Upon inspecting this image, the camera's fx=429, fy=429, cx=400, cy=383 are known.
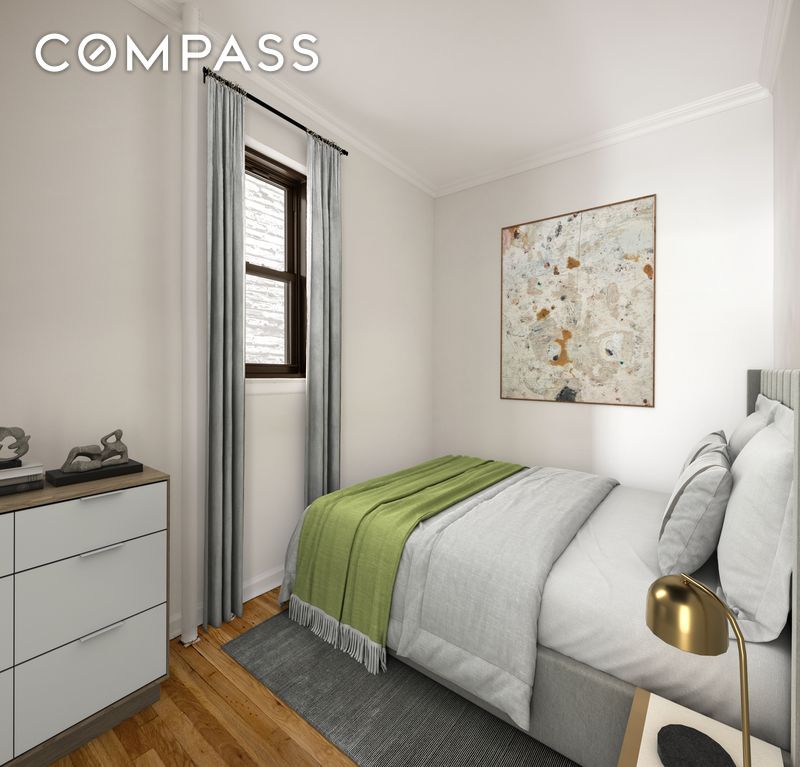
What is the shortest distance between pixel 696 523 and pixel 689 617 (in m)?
0.81

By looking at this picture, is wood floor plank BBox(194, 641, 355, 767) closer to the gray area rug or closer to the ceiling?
the gray area rug

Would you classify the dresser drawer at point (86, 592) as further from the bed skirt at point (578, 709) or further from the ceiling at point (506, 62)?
the ceiling at point (506, 62)

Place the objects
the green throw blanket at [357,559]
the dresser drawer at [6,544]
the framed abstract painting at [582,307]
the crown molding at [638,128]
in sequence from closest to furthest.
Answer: the dresser drawer at [6,544], the green throw blanket at [357,559], the crown molding at [638,128], the framed abstract painting at [582,307]

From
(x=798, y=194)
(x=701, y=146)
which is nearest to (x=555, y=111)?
(x=701, y=146)

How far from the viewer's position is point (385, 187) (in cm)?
325

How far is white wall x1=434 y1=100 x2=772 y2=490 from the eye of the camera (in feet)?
8.16

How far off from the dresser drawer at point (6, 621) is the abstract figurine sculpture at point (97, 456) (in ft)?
1.21

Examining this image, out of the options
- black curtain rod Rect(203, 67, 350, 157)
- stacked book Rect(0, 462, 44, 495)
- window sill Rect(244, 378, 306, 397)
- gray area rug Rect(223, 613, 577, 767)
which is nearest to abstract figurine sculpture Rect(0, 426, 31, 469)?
stacked book Rect(0, 462, 44, 495)

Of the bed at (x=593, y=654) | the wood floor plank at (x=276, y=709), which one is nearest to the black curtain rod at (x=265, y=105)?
the bed at (x=593, y=654)

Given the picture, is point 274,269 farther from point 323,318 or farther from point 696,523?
point 696,523

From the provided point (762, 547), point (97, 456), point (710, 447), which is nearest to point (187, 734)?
point (97, 456)

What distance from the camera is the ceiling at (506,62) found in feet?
6.35

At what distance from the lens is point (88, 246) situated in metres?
1.73

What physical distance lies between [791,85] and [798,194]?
597mm
